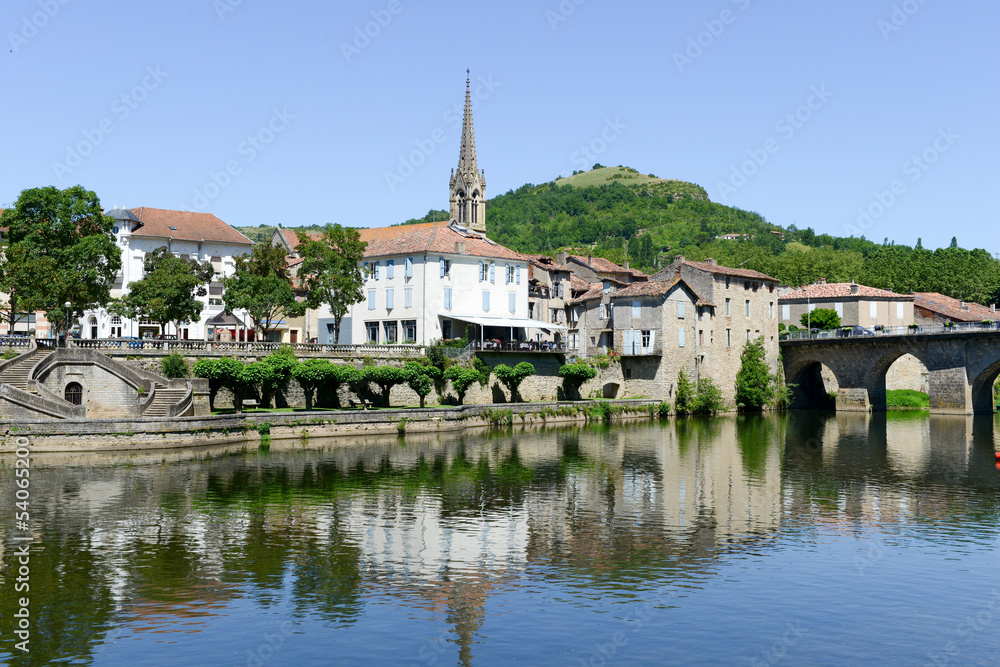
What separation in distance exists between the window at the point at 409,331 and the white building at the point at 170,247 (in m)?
16.5

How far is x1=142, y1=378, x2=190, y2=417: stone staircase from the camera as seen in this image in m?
49.2

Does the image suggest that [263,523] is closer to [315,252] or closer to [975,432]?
[315,252]

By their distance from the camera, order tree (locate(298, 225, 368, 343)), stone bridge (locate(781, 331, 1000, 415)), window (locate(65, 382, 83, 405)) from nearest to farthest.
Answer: window (locate(65, 382, 83, 405)), tree (locate(298, 225, 368, 343)), stone bridge (locate(781, 331, 1000, 415))

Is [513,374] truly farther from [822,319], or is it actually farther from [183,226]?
[183,226]

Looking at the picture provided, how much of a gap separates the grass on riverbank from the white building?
194ft

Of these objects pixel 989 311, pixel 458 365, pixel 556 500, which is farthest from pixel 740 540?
pixel 989 311

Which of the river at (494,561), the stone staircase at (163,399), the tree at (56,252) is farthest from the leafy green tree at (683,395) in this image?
the tree at (56,252)

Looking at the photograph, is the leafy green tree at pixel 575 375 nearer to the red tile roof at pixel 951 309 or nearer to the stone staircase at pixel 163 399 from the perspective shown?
the stone staircase at pixel 163 399

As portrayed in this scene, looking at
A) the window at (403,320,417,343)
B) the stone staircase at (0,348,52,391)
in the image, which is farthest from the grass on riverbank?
the stone staircase at (0,348,52,391)

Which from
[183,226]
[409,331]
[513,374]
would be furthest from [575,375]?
[183,226]

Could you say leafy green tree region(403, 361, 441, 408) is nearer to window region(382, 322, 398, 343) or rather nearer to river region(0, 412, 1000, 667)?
window region(382, 322, 398, 343)

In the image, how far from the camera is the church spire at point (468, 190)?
112688 mm

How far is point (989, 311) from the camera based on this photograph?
10500cm

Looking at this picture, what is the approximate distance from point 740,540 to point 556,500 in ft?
28.6
